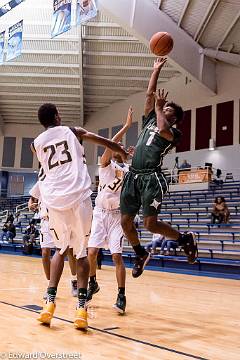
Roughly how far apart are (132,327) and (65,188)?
1.22 m

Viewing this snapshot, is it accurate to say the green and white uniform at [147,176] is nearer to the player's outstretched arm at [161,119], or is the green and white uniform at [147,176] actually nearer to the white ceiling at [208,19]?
the player's outstretched arm at [161,119]

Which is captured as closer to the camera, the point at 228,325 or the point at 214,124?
the point at 228,325

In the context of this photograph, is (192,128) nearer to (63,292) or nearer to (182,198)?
(182,198)

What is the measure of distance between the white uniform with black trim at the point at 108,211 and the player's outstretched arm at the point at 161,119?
1.17 meters

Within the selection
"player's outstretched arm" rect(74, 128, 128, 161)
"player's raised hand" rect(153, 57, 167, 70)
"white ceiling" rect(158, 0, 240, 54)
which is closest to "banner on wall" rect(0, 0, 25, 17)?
"white ceiling" rect(158, 0, 240, 54)

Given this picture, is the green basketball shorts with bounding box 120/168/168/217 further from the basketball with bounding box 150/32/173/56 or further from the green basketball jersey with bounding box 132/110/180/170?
the basketball with bounding box 150/32/173/56

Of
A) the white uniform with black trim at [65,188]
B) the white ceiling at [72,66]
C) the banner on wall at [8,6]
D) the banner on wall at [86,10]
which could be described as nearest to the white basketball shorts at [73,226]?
the white uniform with black trim at [65,188]

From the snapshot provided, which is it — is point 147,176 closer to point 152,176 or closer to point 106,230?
point 152,176

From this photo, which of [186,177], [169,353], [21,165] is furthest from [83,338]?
[21,165]

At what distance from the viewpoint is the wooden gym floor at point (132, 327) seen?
261 cm

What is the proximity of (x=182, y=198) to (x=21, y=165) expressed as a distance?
51.4 feet

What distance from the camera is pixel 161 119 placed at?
11.6 ft

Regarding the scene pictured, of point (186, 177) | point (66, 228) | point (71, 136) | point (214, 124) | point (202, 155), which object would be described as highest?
point (214, 124)

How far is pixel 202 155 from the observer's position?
800 inches
